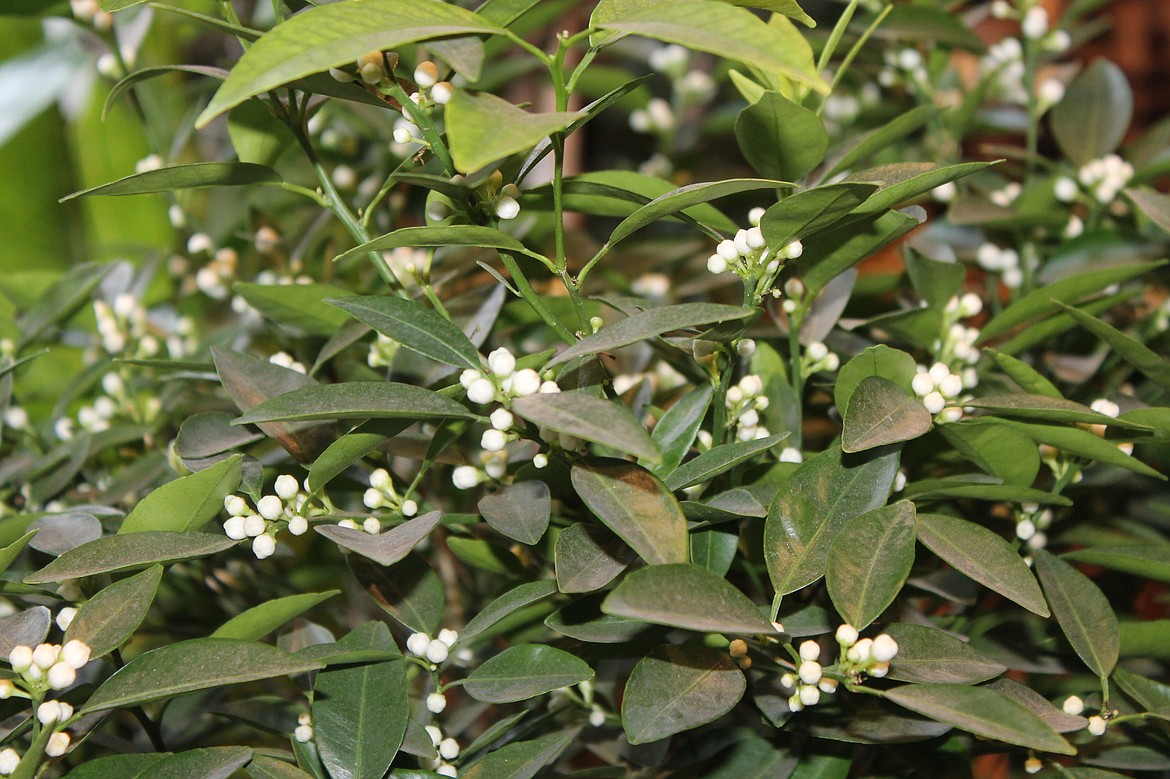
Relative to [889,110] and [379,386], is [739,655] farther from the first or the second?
[889,110]

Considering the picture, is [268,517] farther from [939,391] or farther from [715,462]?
[939,391]

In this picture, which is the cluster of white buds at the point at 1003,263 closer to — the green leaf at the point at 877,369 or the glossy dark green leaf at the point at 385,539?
the green leaf at the point at 877,369

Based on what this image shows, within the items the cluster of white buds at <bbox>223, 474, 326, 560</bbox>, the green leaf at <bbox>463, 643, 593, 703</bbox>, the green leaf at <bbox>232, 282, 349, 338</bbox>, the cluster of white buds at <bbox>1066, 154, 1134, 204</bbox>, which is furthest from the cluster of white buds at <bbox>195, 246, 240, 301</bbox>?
the cluster of white buds at <bbox>1066, 154, 1134, 204</bbox>

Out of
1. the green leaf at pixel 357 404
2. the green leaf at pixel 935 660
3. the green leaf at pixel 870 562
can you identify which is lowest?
the green leaf at pixel 935 660

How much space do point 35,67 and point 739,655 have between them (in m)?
1.32

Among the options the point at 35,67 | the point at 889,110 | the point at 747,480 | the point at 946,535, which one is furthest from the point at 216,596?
the point at 35,67

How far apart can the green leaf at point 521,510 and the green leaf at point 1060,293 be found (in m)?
0.31

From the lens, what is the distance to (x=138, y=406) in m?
0.71

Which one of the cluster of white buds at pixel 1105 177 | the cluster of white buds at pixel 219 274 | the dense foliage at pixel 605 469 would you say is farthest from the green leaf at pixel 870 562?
the cluster of white buds at pixel 219 274

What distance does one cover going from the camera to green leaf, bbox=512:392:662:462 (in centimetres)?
36

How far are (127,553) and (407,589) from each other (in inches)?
5.8

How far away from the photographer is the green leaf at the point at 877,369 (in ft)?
1.58

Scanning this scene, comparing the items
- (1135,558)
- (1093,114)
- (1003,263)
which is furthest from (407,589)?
(1093,114)

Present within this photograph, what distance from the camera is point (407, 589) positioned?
53 centimetres
